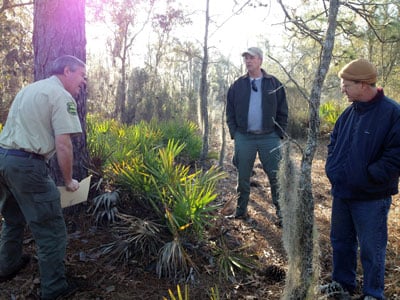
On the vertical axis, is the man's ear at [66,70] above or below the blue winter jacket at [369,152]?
above

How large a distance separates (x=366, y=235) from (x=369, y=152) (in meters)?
0.64

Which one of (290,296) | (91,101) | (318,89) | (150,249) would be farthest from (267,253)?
(91,101)

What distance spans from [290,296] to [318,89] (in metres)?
1.44

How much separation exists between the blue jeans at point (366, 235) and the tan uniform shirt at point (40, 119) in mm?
2283

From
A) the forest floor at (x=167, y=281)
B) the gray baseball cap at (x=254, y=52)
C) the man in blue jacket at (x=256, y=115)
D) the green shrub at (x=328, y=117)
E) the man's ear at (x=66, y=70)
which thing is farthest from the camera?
the green shrub at (x=328, y=117)

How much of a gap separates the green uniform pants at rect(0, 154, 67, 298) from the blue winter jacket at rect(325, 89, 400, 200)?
229cm

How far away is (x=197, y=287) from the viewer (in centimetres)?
313

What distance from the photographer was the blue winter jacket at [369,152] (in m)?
2.51

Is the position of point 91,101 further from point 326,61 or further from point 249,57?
point 326,61

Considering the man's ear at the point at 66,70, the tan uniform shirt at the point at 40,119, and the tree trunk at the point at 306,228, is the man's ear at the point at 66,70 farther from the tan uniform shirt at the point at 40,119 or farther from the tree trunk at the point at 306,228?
the tree trunk at the point at 306,228

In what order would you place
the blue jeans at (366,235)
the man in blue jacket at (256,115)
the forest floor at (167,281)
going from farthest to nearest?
the man in blue jacket at (256,115)
the forest floor at (167,281)
the blue jeans at (366,235)

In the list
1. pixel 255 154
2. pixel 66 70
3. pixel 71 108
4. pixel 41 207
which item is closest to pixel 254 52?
pixel 255 154

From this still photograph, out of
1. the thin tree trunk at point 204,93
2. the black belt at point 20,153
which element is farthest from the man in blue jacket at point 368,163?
the thin tree trunk at point 204,93

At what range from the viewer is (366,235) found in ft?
8.73
